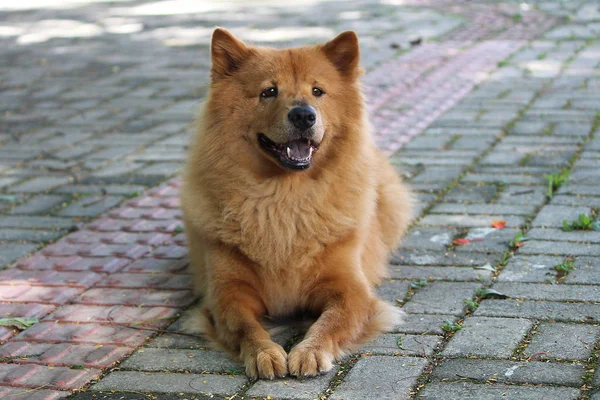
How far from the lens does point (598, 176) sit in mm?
6629

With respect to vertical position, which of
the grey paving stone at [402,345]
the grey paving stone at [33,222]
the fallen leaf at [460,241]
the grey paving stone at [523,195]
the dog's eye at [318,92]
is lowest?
the grey paving stone at [523,195]

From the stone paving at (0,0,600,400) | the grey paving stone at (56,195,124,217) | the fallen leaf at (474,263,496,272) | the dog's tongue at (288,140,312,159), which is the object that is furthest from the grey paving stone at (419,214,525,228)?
the grey paving stone at (56,195,124,217)

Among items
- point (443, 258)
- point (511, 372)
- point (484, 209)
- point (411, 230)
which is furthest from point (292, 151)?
point (484, 209)

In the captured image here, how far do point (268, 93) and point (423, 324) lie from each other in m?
1.36

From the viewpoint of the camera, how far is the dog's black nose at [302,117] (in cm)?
432

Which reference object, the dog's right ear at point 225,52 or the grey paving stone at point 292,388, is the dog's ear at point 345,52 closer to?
the dog's right ear at point 225,52

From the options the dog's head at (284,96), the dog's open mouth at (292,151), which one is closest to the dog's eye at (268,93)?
the dog's head at (284,96)

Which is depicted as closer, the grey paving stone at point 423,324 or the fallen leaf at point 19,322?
the grey paving stone at point 423,324

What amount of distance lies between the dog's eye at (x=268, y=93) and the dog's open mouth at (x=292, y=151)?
20cm

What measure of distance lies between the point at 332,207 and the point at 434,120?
4.22 m

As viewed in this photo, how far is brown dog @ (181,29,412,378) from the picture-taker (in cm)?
443

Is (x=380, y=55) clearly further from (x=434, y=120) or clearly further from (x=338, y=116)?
(x=338, y=116)

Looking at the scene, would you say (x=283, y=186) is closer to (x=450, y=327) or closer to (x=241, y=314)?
(x=241, y=314)

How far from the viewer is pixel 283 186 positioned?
15.0ft
